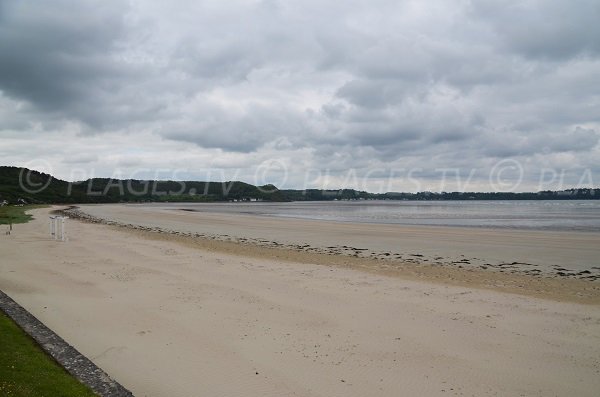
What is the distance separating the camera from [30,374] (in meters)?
4.35

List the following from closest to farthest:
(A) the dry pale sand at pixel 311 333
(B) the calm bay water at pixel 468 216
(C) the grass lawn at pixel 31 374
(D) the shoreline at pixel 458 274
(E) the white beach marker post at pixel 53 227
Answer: (C) the grass lawn at pixel 31 374 → (A) the dry pale sand at pixel 311 333 → (D) the shoreline at pixel 458 274 → (E) the white beach marker post at pixel 53 227 → (B) the calm bay water at pixel 468 216

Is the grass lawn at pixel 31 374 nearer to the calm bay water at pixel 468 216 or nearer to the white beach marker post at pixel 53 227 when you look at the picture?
the white beach marker post at pixel 53 227

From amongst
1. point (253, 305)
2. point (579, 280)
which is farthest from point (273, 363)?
point (579, 280)

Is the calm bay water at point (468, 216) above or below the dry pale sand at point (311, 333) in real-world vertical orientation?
above

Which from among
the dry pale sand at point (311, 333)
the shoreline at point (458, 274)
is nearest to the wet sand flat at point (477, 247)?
the shoreline at point (458, 274)

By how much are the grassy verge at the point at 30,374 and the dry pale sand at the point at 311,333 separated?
855mm

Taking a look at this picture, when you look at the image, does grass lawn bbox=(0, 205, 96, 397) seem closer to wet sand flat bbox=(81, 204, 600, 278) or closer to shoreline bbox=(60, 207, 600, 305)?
shoreline bbox=(60, 207, 600, 305)

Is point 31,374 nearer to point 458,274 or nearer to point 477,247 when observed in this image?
point 458,274

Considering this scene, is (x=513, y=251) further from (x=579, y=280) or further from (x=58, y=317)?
(x=58, y=317)

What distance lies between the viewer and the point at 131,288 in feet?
33.8

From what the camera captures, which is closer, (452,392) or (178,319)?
(452,392)

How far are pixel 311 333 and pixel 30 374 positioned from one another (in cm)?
415

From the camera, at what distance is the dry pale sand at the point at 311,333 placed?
211 inches

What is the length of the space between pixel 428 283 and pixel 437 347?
5.28 metres
